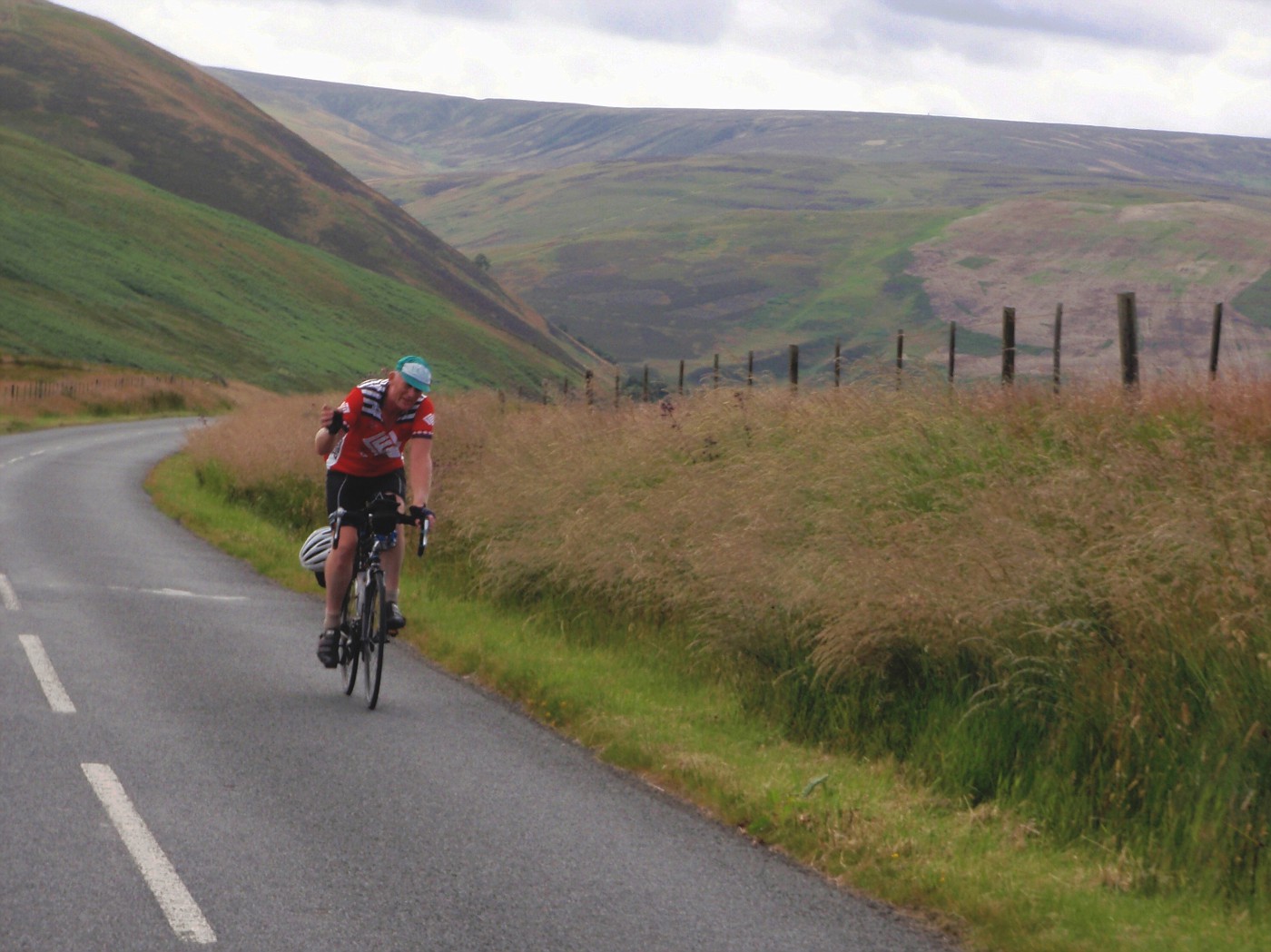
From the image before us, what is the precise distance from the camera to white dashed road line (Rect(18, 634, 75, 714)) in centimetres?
859

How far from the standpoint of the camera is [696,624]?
1023 centimetres

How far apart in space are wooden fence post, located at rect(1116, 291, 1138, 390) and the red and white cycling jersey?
5074 millimetres

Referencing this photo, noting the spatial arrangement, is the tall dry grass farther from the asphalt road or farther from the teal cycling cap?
the teal cycling cap

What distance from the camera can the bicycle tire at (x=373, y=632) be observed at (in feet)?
29.5

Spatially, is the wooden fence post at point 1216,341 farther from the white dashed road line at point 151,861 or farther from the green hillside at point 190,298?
the green hillside at point 190,298

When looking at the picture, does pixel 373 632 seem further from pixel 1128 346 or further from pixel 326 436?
pixel 1128 346

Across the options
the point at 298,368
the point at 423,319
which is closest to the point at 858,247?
the point at 423,319

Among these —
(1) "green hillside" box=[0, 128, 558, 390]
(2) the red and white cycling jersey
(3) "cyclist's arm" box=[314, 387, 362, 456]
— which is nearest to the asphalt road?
(2) the red and white cycling jersey

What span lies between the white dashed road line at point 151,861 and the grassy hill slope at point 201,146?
4740 inches

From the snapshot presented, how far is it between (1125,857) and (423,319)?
11375cm

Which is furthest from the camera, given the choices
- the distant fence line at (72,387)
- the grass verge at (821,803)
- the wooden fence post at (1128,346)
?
the distant fence line at (72,387)

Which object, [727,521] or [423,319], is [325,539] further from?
[423,319]

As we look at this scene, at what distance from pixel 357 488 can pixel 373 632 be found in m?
0.92

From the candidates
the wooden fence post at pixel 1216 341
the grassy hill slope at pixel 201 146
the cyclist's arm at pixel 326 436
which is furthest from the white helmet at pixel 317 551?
the grassy hill slope at pixel 201 146
